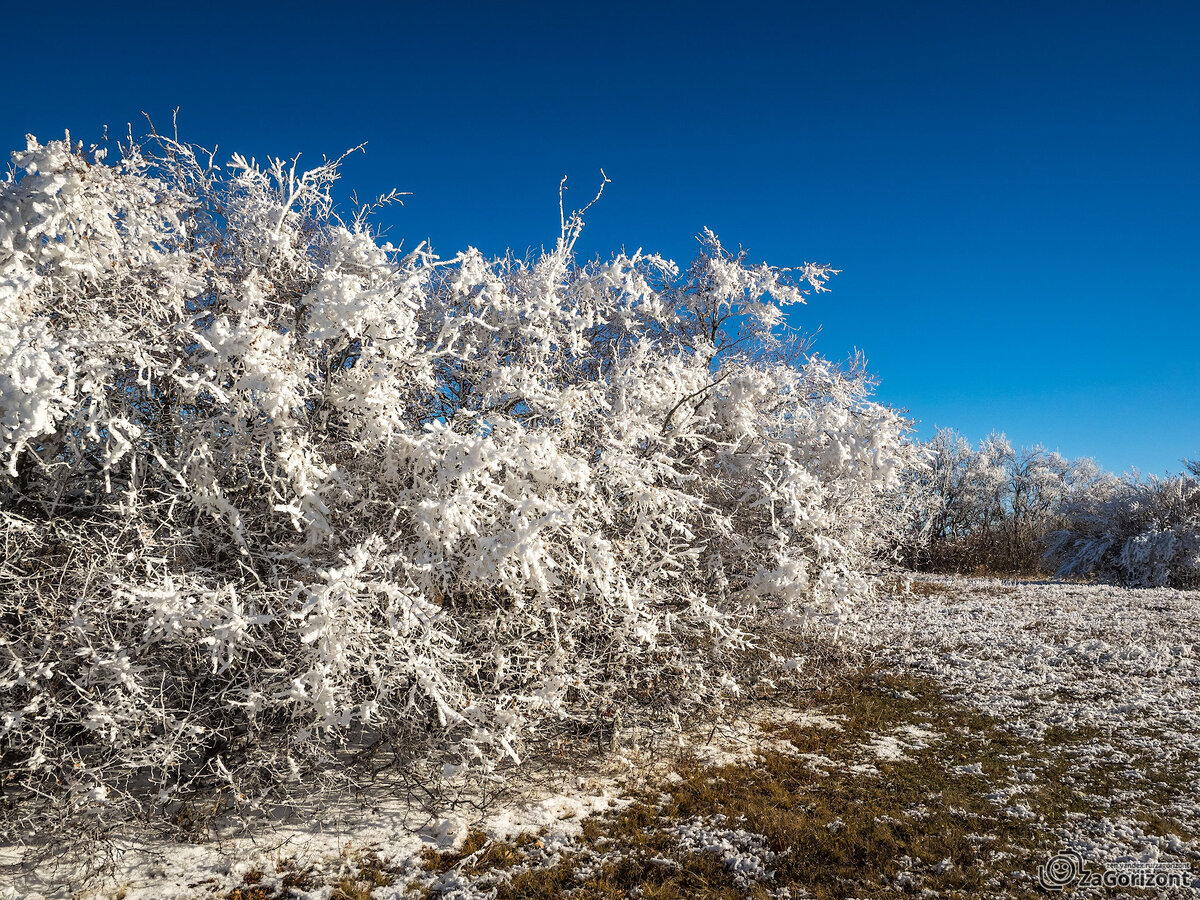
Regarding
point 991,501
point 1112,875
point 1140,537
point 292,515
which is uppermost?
point 991,501

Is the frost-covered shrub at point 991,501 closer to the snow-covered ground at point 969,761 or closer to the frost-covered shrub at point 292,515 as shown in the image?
the snow-covered ground at point 969,761

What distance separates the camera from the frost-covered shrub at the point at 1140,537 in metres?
18.7

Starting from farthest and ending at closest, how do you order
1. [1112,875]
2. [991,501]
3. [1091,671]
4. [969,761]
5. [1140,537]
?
[991,501] → [1140,537] → [1091,671] → [969,761] → [1112,875]

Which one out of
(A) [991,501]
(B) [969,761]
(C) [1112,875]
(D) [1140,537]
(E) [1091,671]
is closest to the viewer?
(C) [1112,875]

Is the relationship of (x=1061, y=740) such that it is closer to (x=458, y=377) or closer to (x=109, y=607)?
(x=458, y=377)

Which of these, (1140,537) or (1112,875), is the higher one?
(1140,537)

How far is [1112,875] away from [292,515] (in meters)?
5.97

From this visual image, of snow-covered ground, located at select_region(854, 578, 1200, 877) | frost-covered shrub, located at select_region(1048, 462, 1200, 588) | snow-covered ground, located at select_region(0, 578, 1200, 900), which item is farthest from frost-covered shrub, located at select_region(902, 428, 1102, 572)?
snow-covered ground, located at select_region(0, 578, 1200, 900)

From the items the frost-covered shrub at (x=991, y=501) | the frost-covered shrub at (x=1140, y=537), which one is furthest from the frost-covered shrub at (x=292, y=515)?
the frost-covered shrub at (x=991, y=501)

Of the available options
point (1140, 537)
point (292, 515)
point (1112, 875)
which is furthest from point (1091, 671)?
point (1140, 537)

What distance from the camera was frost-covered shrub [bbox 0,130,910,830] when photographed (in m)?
4.06

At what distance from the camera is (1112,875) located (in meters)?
4.34

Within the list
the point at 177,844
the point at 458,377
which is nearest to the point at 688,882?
the point at 177,844

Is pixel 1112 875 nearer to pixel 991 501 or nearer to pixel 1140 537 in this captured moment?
pixel 1140 537
